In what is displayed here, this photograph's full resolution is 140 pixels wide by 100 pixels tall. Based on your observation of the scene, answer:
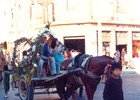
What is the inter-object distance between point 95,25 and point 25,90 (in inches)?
796

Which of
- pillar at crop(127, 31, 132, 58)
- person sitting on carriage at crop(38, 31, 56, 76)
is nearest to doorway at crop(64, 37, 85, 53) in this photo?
pillar at crop(127, 31, 132, 58)

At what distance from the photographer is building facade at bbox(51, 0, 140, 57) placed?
1222 inches

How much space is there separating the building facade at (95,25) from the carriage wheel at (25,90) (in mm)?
18447

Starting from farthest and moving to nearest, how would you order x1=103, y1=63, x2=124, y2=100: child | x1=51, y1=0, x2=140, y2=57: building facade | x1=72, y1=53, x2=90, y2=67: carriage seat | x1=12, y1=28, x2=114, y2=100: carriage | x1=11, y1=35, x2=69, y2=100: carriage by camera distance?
x1=51, y1=0, x2=140, y2=57: building facade
x1=11, y1=35, x2=69, y2=100: carriage
x1=72, y1=53, x2=90, y2=67: carriage seat
x1=12, y1=28, x2=114, y2=100: carriage
x1=103, y1=63, x2=124, y2=100: child

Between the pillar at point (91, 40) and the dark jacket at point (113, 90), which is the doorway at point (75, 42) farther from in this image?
the dark jacket at point (113, 90)

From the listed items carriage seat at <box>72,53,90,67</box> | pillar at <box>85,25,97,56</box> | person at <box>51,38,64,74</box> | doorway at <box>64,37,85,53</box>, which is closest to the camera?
carriage seat at <box>72,53,90,67</box>

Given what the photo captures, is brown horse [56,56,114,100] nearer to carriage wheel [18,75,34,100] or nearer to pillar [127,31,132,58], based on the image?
carriage wheel [18,75,34,100]

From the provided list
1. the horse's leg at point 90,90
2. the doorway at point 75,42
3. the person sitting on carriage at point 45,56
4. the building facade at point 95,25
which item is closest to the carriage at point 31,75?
the person sitting on carriage at point 45,56

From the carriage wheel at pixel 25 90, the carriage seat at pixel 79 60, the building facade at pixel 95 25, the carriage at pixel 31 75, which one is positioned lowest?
the carriage wheel at pixel 25 90

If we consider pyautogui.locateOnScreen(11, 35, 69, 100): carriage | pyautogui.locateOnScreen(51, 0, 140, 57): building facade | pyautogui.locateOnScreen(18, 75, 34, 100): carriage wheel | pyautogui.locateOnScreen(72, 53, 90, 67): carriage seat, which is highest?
pyautogui.locateOnScreen(51, 0, 140, 57): building facade

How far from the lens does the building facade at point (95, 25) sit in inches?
1222

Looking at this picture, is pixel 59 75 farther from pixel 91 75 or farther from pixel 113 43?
pixel 113 43

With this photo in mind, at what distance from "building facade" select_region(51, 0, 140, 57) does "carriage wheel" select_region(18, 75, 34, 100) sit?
1845 centimetres

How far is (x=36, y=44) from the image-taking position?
10.9m
